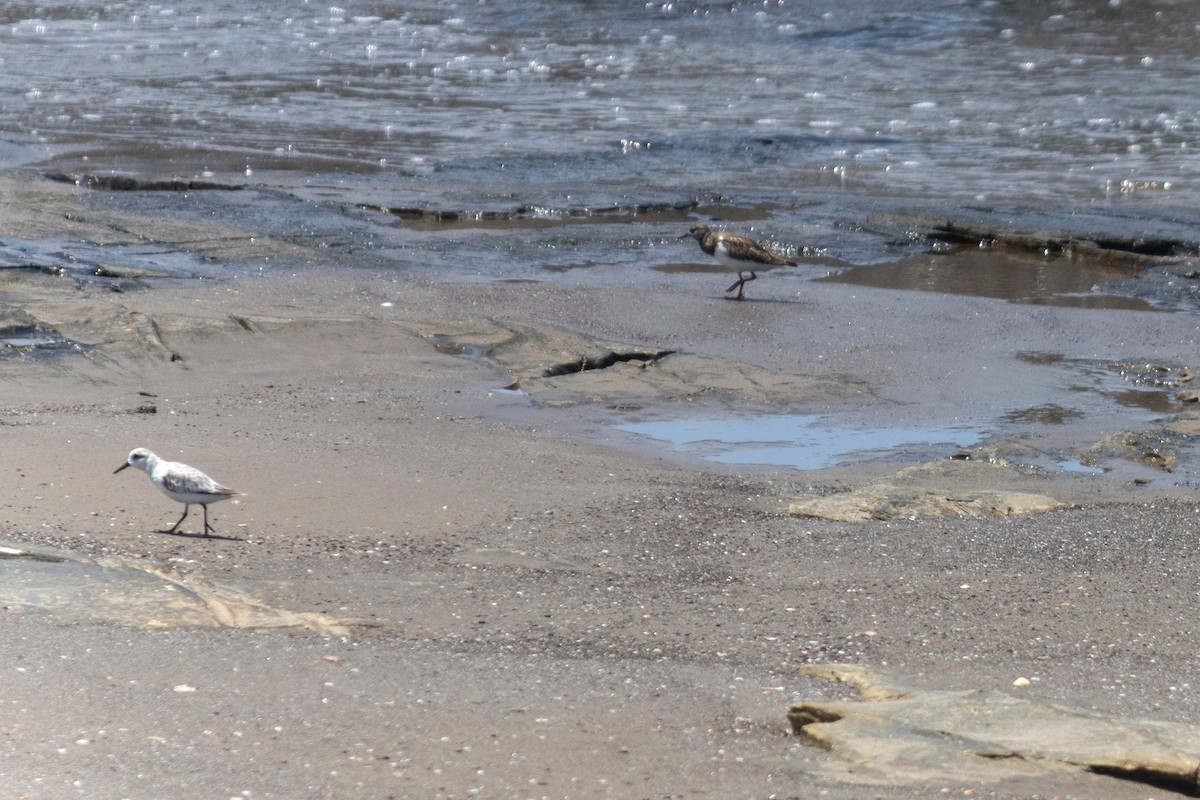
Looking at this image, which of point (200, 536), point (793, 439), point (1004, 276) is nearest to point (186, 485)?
point (200, 536)

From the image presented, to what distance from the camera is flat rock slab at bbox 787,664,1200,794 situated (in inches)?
167

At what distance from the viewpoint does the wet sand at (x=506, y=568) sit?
180 inches

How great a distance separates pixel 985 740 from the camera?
4.40 m

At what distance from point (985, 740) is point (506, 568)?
2433mm

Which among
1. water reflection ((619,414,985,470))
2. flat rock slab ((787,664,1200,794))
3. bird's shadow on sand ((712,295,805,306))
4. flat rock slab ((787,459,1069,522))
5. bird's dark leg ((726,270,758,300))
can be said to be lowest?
water reflection ((619,414,985,470))

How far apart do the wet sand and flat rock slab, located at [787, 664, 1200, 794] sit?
6cm

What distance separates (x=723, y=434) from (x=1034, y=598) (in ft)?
9.96

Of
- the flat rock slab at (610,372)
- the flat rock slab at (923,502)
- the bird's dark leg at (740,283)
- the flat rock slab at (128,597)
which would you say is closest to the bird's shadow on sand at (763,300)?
the bird's dark leg at (740,283)

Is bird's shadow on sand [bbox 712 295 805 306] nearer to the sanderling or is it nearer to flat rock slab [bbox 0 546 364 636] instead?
the sanderling

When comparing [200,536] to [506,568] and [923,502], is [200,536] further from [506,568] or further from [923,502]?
[923,502]

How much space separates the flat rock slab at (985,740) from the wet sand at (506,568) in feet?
0.18

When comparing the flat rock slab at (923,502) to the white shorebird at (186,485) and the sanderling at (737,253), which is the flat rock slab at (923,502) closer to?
the white shorebird at (186,485)

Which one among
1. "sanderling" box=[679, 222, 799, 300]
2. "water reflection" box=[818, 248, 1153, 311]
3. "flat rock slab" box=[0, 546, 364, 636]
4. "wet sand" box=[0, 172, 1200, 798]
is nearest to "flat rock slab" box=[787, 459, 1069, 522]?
"wet sand" box=[0, 172, 1200, 798]

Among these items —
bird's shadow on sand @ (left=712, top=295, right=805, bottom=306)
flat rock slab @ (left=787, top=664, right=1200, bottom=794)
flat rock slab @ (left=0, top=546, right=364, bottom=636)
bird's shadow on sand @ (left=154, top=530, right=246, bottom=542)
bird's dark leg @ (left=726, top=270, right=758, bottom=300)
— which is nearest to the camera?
flat rock slab @ (left=787, top=664, right=1200, bottom=794)
